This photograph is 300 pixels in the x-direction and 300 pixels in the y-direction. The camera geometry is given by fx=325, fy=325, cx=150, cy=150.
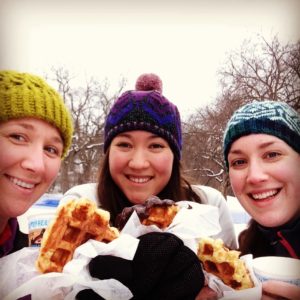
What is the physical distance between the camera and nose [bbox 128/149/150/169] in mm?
636

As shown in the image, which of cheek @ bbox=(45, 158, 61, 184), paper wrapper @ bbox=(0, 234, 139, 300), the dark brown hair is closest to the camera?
paper wrapper @ bbox=(0, 234, 139, 300)

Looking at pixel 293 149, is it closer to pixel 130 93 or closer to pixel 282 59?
pixel 282 59

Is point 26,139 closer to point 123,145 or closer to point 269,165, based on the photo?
point 123,145

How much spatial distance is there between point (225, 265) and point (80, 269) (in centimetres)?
23

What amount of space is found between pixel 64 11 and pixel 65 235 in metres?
0.39

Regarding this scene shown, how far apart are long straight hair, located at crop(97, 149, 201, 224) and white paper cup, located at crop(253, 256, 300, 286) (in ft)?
0.72

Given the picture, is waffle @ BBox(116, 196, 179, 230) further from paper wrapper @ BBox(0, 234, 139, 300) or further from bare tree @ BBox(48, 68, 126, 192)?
bare tree @ BBox(48, 68, 126, 192)

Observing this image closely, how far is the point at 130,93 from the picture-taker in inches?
26.8

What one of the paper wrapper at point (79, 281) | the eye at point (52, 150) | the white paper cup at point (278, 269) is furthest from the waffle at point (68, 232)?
the white paper cup at point (278, 269)

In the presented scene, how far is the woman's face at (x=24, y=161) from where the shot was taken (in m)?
0.55

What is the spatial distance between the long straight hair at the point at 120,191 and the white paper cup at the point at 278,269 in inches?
8.6

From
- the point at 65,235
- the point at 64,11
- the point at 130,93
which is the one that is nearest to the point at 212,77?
the point at 130,93

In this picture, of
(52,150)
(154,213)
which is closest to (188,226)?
(154,213)

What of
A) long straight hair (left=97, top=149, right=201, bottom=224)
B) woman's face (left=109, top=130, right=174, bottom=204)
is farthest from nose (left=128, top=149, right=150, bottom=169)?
long straight hair (left=97, top=149, right=201, bottom=224)
